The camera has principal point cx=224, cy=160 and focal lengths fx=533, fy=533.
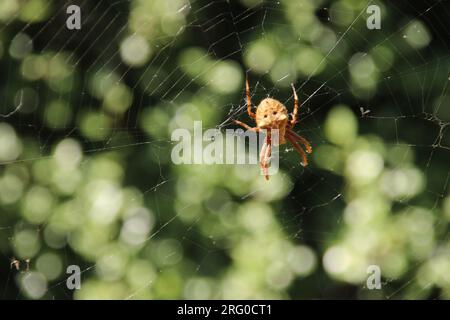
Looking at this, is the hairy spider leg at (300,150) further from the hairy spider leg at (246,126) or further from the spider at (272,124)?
the hairy spider leg at (246,126)

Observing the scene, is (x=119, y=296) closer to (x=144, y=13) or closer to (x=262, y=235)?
(x=262, y=235)

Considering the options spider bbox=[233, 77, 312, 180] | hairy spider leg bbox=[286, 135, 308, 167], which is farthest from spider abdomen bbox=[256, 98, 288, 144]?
hairy spider leg bbox=[286, 135, 308, 167]

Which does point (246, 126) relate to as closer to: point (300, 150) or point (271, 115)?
point (271, 115)

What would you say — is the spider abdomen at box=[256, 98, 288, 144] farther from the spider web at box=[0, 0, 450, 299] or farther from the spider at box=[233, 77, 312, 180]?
the spider web at box=[0, 0, 450, 299]

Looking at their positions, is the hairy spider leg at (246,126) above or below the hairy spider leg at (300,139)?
above

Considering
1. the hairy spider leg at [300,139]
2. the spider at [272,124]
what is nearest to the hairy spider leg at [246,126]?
the spider at [272,124]

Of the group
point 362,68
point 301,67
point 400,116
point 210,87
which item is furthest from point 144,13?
point 400,116
